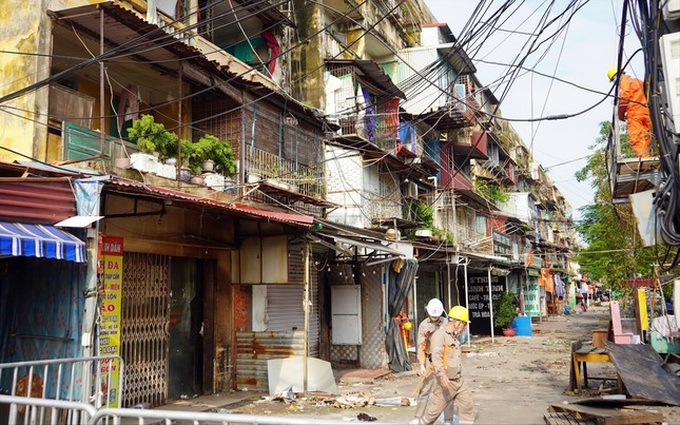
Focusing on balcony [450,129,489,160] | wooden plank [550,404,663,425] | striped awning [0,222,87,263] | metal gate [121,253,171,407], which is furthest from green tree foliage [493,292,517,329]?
striped awning [0,222,87,263]

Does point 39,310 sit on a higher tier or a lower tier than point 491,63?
lower

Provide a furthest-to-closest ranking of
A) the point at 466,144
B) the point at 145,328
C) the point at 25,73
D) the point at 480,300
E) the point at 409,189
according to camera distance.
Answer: the point at 466,144 < the point at 480,300 < the point at 409,189 < the point at 145,328 < the point at 25,73

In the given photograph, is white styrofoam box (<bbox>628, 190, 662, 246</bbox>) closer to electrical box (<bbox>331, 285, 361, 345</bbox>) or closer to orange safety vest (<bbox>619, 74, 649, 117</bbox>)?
orange safety vest (<bbox>619, 74, 649, 117</bbox>)

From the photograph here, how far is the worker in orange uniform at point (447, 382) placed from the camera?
7746mm

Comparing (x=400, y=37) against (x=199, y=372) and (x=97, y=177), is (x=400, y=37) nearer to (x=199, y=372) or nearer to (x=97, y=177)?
(x=199, y=372)

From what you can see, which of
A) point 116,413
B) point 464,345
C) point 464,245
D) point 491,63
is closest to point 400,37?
point 464,245

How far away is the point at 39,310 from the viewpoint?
7.76 metres

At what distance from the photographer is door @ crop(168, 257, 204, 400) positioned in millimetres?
10898

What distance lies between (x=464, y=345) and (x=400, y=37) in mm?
14079

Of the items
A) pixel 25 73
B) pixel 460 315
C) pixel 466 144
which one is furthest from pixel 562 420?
pixel 466 144

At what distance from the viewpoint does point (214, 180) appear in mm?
11398

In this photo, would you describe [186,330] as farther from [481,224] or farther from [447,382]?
[481,224]

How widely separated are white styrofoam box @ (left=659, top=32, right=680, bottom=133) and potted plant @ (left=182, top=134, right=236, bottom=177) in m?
8.10

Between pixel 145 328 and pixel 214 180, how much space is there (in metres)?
3.23
